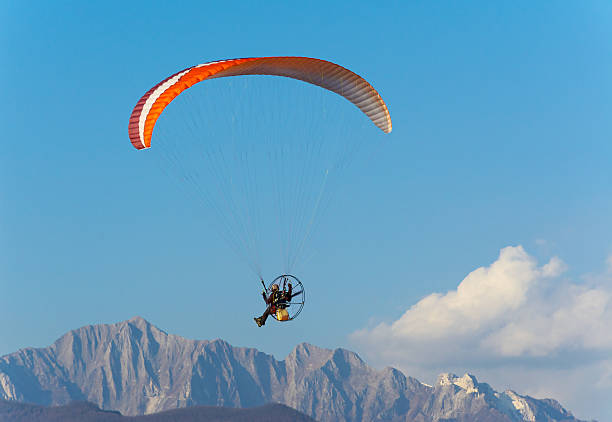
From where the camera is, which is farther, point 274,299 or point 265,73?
point 265,73

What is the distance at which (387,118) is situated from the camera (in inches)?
3041

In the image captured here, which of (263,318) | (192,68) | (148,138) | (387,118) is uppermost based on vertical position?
(387,118)

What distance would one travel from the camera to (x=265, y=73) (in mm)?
73125

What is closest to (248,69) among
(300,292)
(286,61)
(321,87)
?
(286,61)

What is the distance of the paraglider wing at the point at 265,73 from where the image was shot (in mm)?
67000

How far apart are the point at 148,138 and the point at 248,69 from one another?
8.90m

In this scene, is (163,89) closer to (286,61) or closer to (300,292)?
(286,61)

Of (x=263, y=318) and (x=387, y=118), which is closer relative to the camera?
(x=263, y=318)

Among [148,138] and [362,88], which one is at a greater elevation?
[362,88]

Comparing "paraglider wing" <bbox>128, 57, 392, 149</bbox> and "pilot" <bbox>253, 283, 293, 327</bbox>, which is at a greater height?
"paraglider wing" <bbox>128, 57, 392, 149</bbox>

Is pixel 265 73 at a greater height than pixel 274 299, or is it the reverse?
pixel 265 73

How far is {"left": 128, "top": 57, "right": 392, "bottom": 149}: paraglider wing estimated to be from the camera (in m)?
67.0

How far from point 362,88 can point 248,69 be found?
32.3 feet

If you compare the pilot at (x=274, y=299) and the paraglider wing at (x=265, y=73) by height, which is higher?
the paraglider wing at (x=265, y=73)
